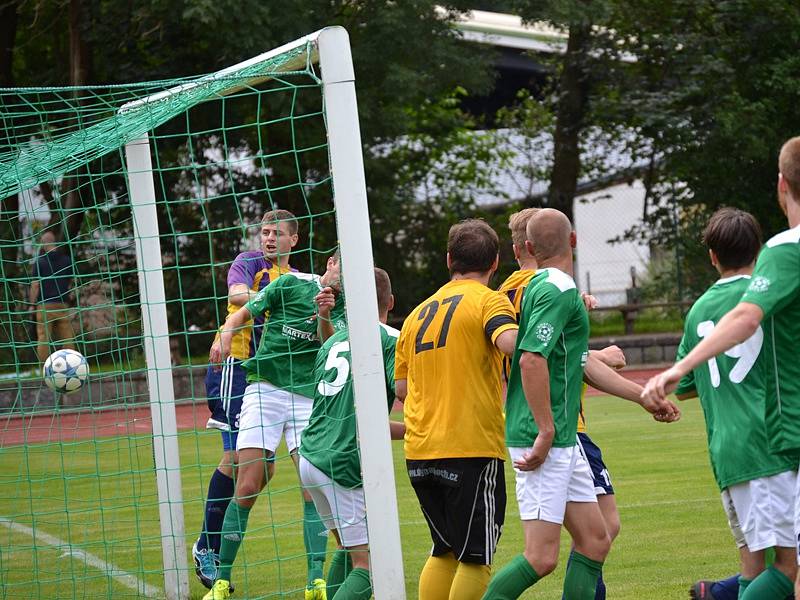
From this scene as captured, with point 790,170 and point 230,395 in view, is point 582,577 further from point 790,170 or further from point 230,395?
point 230,395

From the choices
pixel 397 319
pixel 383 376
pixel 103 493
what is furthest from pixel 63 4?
pixel 383 376

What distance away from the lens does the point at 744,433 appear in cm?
394

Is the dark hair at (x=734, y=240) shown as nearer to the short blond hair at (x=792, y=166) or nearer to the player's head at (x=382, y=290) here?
the short blond hair at (x=792, y=166)

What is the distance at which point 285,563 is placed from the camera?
7141 millimetres

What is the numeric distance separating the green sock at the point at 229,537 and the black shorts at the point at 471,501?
1838mm

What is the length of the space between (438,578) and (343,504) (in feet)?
2.38

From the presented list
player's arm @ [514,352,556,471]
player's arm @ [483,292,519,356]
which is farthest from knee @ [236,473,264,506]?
player's arm @ [514,352,556,471]

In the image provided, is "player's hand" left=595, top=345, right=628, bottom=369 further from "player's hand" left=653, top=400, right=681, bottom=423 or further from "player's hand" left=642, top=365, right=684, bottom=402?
"player's hand" left=642, top=365, right=684, bottom=402

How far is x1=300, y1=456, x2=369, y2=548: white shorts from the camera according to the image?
5141 mm

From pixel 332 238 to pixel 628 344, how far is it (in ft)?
19.1

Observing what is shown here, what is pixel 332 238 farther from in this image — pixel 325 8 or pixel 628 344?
pixel 628 344

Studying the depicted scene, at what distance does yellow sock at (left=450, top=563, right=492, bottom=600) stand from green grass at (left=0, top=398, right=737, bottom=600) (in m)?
1.35

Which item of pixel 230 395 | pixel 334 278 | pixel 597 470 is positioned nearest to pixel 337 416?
pixel 334 278

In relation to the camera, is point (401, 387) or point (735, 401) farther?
point (401, 387)
